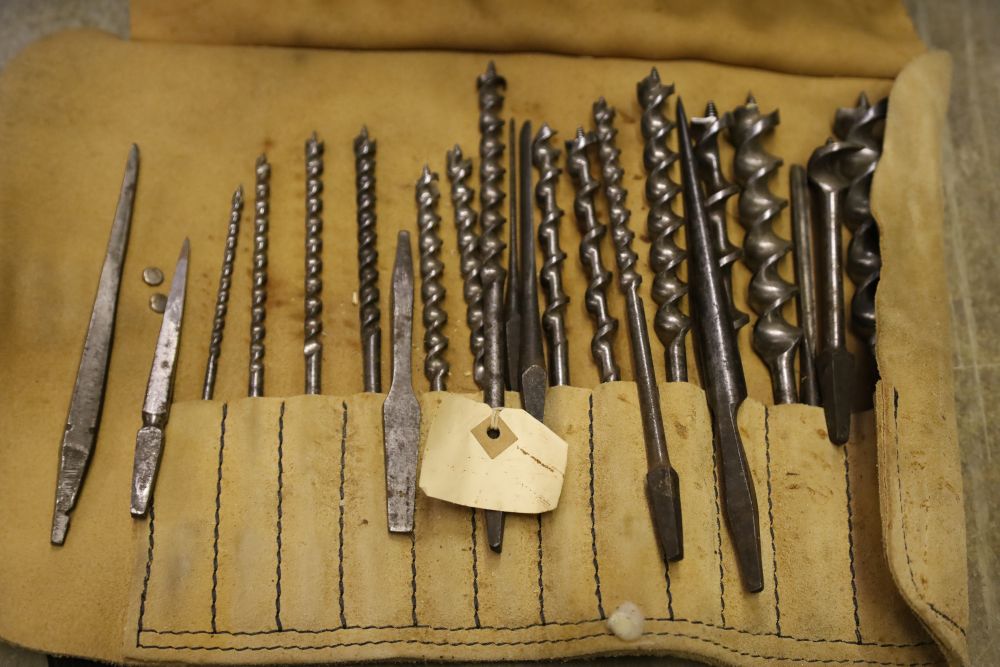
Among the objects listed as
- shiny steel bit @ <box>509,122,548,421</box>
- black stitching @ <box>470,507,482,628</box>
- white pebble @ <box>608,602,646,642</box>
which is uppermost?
shiny steel bit @ <box>509,122,548,421</box>

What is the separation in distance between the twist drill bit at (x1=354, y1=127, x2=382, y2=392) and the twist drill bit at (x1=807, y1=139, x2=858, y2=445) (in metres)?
0.59

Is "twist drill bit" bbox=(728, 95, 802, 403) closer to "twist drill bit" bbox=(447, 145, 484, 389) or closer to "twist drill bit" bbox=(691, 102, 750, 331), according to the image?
"twist drill bit" bbox=(691, 102, 750, 331)

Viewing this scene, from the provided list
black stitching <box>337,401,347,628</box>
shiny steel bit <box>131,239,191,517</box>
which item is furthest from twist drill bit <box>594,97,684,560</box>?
shiny steel bit <box>131,239,191,517</box>

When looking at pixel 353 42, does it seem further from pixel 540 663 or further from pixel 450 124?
pixel 540 663

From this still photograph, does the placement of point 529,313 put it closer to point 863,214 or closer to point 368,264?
point 368,264

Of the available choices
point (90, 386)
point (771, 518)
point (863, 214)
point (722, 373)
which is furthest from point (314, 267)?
point (863, 214)

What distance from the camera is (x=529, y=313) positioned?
1.10m

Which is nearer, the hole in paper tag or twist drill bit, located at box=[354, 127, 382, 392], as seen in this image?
the hole in paper tag

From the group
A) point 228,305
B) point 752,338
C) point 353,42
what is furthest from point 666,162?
point 228,305

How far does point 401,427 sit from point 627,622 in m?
0.35

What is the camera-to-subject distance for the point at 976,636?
3.49 feet

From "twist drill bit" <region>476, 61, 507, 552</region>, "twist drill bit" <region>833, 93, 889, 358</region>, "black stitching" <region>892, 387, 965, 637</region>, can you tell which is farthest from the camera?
"twist drill bit" <region>833, 93, 889, 358</region>

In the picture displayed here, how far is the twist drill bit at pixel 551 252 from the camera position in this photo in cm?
110

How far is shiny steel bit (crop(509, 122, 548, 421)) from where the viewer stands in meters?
1.04
